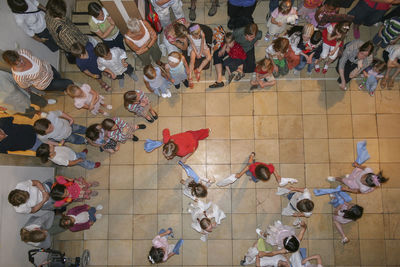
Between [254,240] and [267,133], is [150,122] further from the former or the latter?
[254,240]

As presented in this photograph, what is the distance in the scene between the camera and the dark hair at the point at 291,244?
424cm

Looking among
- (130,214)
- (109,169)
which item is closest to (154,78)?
(109,169)

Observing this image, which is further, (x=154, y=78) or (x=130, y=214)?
(x=130, y=214)

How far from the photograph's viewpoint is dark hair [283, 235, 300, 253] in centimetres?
424

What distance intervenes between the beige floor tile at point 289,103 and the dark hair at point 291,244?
252 cm

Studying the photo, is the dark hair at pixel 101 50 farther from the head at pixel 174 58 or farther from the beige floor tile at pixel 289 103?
the beige floor tile at pixel 289 103

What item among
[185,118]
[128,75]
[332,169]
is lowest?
[332,169]

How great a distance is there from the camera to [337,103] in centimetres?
551

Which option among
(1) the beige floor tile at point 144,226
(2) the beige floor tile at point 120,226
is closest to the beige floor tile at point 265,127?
(1) the beige floor tile at point 144,226

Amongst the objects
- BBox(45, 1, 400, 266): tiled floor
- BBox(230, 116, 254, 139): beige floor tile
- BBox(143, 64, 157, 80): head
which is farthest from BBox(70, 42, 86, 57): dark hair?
BBox(230, 116, 254, 139): beige floor tile

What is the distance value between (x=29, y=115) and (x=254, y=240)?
16.4 feet

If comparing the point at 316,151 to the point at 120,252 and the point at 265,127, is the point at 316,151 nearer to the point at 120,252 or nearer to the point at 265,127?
the point at 265,127

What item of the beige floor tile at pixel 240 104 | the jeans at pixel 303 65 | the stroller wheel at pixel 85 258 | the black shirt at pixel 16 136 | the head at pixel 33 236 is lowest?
the stroller wheel at pixel 85 258

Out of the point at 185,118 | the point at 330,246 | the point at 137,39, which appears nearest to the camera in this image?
the point at 137,39
